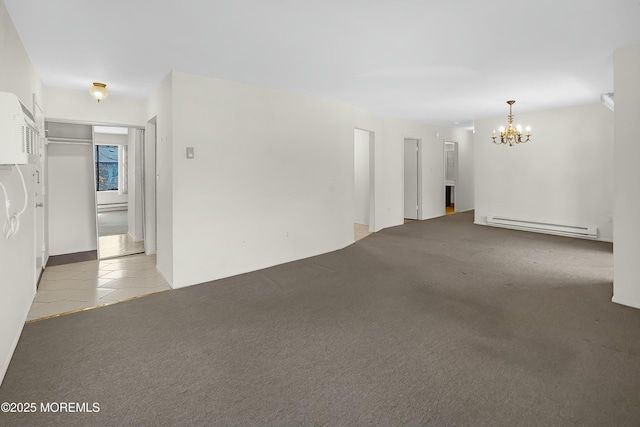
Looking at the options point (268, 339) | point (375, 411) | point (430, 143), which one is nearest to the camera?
point (375, 411)

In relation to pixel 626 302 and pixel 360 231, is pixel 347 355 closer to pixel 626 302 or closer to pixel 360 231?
pixel 626 302

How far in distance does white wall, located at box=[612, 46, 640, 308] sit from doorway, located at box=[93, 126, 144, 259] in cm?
636

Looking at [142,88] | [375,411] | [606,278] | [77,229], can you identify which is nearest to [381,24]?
[375,411]

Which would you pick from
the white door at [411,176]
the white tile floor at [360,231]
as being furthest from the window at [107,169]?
the white door at [411,176]

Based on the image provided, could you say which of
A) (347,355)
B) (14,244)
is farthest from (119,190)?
(347,355)

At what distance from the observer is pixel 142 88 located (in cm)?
452

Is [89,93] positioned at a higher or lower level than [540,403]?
higher

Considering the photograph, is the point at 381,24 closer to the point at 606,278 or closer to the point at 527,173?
the point at 606,278

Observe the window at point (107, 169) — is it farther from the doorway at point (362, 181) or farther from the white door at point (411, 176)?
the white door at point (411, 176)

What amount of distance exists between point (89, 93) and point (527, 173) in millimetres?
7991

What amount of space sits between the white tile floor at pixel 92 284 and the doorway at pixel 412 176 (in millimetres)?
6354

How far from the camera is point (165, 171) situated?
13.5 feet

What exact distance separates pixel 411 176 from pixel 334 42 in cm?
615

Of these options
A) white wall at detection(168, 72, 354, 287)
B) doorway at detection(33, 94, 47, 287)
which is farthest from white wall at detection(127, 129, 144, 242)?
white wall at detection(168, 72, 354, 287)
